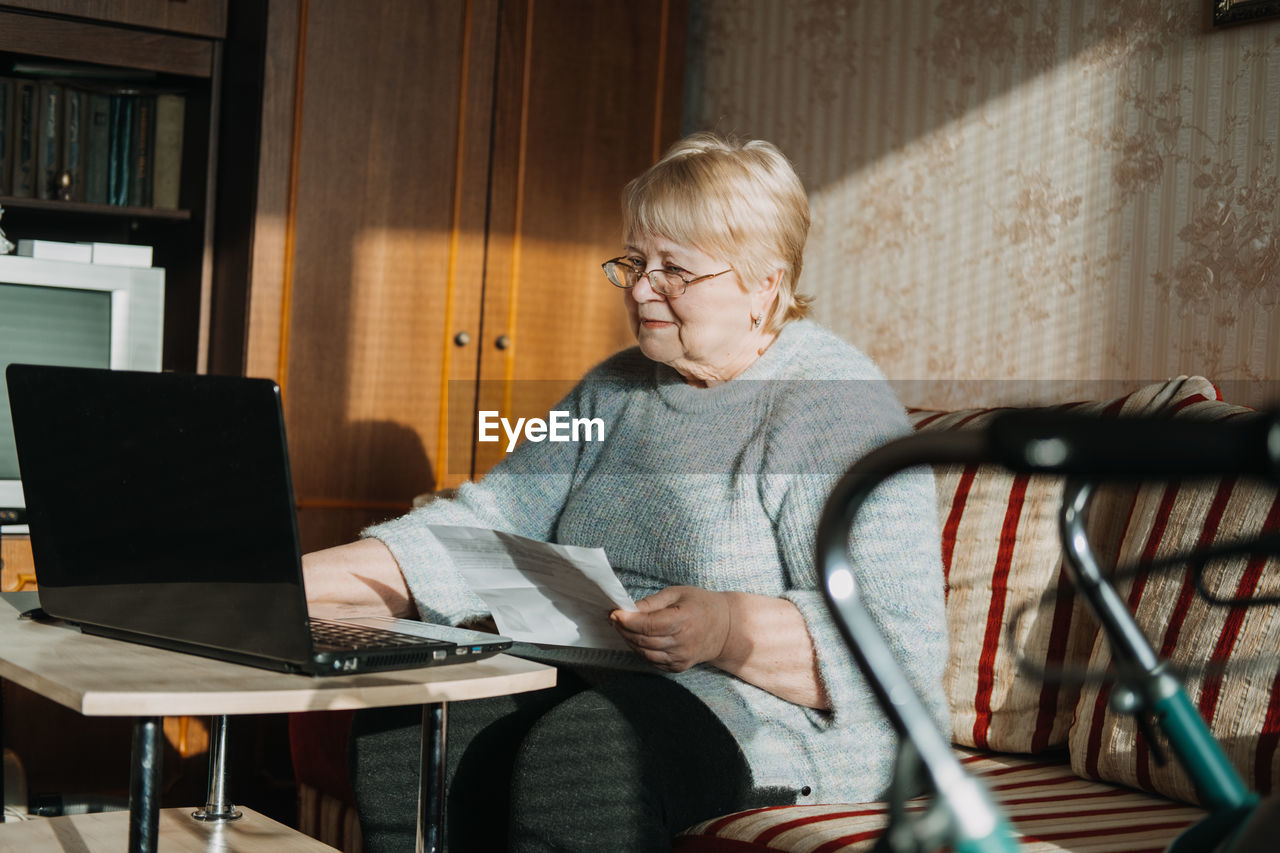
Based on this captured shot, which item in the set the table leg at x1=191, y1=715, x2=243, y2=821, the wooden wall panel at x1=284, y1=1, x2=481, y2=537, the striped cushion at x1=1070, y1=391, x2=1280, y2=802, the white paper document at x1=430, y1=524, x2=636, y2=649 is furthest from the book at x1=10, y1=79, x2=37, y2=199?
the striped cushion at x1=1070, y1=391, x2=1280, y2=802

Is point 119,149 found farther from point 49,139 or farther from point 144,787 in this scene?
point 144,787

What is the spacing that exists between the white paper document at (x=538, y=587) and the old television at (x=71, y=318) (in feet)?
4.65

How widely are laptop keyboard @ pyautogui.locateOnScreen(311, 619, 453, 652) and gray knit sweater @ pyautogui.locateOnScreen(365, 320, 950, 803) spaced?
1.10 ft

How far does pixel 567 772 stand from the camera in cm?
126

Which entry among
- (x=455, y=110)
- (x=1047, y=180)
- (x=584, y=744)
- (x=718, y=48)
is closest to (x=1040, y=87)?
(x=1047, y=180)

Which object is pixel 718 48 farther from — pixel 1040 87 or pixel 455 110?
pixel 1040 87

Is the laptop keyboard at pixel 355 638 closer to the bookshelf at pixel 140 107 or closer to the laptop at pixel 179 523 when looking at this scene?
the laptop at pixel 179 523

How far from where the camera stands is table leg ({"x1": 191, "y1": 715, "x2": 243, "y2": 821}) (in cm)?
129

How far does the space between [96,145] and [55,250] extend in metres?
0.25

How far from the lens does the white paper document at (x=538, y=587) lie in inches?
46.7

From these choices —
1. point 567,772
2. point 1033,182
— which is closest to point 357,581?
point 567,772

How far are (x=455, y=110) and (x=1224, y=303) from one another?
159 centimetres

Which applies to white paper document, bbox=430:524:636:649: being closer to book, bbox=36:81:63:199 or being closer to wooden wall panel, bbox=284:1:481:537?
wooden wall panel, bbox=284:1:481:537

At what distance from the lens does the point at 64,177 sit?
2.61 metres
